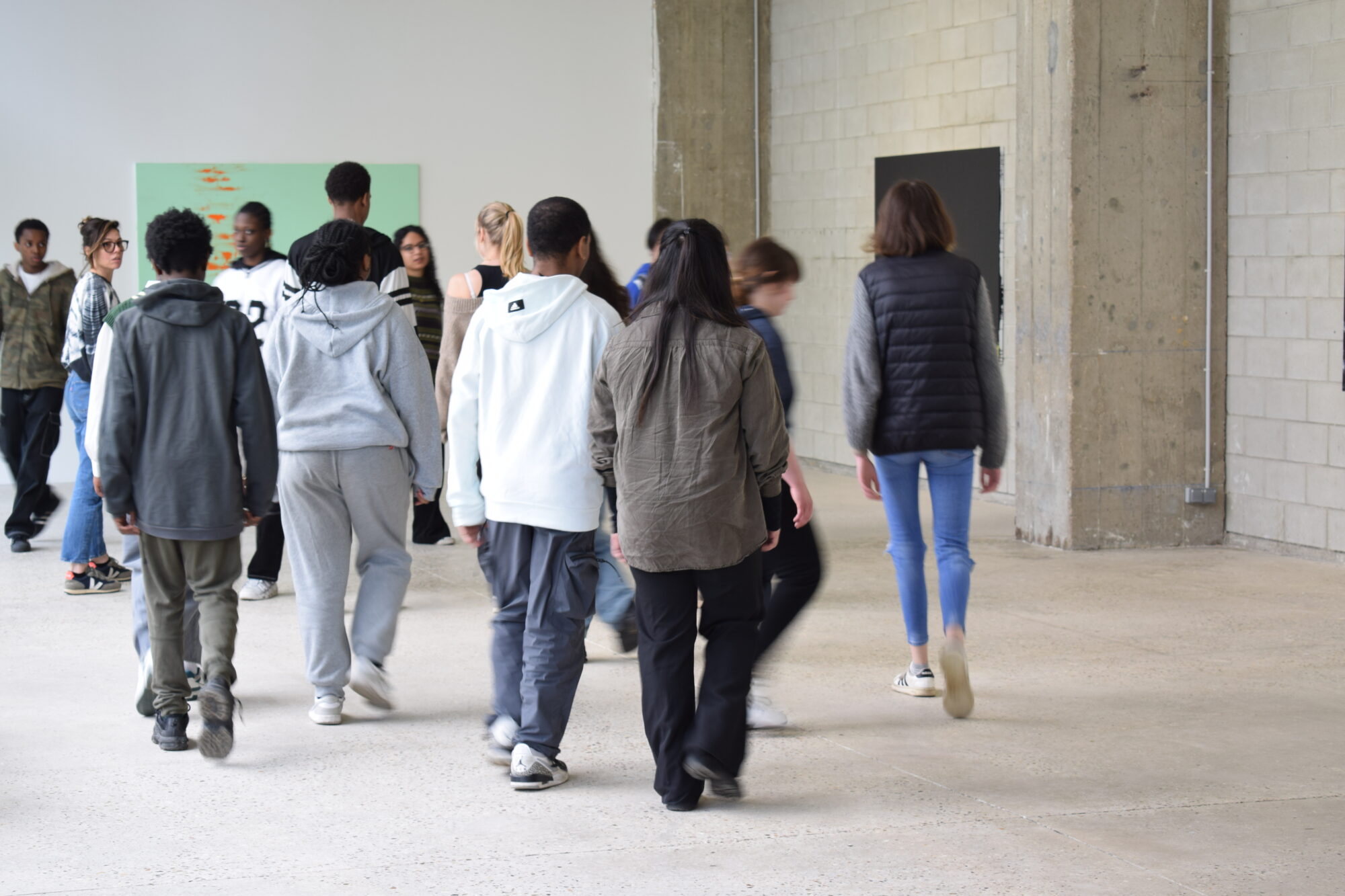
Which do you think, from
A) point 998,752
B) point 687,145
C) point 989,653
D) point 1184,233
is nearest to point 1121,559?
point 1184,233

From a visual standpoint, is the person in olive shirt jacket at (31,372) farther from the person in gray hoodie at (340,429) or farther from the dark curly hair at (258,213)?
the person in gray hoodie at (340,429)

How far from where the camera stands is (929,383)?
4.32 m

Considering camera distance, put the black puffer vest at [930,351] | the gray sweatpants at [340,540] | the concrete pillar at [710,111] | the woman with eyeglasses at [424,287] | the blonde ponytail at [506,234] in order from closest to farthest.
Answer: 1. the gray sweatpants at [340,540]
2. the black puffer vest at [930,351]
3. the blonde ponytail at [506,234]
4. the woman with eyeglasses at [424,287]
5. the concrete pillar at [710,111]

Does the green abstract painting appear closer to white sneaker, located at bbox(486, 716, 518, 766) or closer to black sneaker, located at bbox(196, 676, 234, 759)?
black sneaker, located at bbox(196, 676, 234, 759)

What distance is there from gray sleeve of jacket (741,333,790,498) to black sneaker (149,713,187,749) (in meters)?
1.70

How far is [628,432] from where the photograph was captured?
3432 millimetres

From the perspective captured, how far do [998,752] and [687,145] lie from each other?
8.00 m

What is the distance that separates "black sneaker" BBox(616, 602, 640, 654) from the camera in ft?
16.8

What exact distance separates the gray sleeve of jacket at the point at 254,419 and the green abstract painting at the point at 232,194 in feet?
20.8

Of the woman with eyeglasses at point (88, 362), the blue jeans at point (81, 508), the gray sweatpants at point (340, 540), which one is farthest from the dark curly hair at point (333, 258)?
the woman with eyeglasses at point (88, 362)

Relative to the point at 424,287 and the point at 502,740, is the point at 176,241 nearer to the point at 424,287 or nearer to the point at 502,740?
the point at 502,740

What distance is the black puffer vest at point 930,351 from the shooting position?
14.2 ft

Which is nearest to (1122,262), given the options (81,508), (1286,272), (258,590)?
(1286,272)

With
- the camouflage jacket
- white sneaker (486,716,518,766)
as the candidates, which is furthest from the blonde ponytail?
the camouflage jacket
